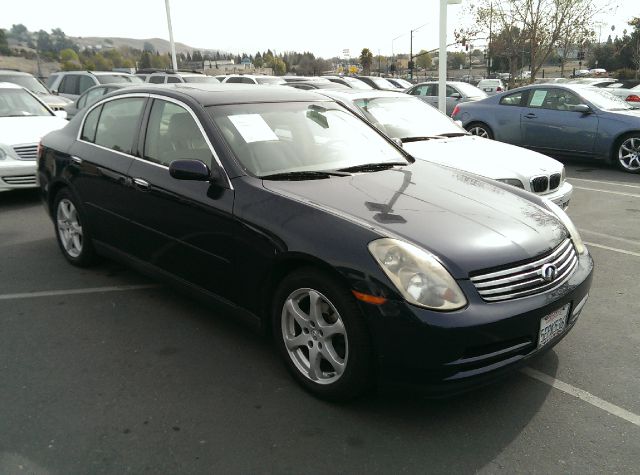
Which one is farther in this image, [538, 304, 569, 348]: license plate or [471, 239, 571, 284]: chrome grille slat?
[538, 304, 569, 348]: license plate

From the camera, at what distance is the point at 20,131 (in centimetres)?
791

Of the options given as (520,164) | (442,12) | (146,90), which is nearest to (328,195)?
(146,90)

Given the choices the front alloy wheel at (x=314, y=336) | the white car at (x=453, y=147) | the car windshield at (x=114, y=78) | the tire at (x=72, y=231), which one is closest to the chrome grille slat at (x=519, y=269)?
the front alloy wheel at (x=314, y=336)

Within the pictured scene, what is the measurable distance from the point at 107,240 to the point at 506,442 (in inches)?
131

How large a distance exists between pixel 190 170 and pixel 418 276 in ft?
5.16

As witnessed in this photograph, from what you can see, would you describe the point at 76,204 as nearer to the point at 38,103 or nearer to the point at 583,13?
the point at 38,103

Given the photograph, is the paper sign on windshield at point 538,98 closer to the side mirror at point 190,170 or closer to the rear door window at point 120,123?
the rear door window at point 120,123

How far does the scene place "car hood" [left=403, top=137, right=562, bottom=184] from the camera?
6.04m

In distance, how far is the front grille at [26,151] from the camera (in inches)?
297

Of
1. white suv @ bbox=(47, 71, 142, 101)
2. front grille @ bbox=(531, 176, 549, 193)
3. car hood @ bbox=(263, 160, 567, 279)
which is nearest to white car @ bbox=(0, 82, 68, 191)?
car hood @ bbox=(263, 160, 567, 279)

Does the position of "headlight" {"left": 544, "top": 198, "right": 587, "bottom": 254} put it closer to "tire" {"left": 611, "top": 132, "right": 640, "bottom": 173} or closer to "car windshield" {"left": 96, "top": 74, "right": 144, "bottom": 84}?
"tire" {"left": 611, "top": 132, "right": 640, "bottom": 173}

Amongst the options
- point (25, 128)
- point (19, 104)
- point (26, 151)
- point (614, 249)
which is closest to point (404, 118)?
point (614, 249)

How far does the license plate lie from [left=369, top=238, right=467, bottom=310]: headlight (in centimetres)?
51

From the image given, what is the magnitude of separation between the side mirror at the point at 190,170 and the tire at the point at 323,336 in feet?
2.84
